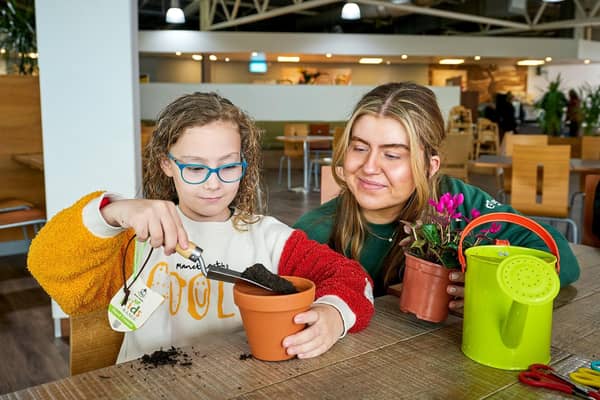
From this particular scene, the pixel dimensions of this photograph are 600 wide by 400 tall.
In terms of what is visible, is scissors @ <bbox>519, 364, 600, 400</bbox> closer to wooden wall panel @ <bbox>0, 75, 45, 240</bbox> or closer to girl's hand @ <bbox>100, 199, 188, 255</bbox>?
girl's hand @ <bbox>100, 199, 188, 255</bbox>

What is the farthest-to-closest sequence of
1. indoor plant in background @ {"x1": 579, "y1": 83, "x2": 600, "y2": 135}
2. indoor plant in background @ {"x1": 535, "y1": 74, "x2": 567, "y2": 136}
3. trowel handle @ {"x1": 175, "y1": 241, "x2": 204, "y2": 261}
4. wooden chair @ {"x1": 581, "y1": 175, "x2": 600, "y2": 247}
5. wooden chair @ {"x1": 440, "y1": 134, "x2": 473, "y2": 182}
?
indoor plant in background @ {"x1": 535, "y1": 74, "x2": 567, "y2": 136}, indoor plant in background @ {"x1": 579, "y1": 83, "x2": 600, "y2": 135}, wooden chair @ {"x1": 440, "y1": 134, "x2": 473, "y2": 182}, wooden chair @ {"x1": 581, "y1": 175, "x2": 600, "y2": 247}, trowel handle @ {"x1": 175, "y1": 241, "x2": 204, "y2": 261}

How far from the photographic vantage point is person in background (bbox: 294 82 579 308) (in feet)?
4.20

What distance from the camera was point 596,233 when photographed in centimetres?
224

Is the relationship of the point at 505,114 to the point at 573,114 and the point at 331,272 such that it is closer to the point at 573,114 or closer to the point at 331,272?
the point at 573,114

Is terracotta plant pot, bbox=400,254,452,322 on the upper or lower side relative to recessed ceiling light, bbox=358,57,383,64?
lower

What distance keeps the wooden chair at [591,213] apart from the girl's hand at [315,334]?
68.0 inches

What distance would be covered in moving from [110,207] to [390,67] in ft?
47.0

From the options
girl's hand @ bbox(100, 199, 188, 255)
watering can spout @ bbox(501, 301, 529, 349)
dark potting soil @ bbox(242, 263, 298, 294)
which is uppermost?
girl's hand @ bbox(100, 199, 188, 255)

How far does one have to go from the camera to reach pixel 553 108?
7688 mm

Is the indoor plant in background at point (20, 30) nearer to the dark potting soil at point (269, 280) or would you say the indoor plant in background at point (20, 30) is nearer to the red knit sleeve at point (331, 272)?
the red knit sleeve at point (331, 272)

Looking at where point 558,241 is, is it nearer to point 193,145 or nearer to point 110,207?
point 193,145

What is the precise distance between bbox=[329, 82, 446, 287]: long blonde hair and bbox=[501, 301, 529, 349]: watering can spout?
56 cm

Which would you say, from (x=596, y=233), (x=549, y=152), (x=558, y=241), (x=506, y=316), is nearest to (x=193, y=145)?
(x=506, y=316)

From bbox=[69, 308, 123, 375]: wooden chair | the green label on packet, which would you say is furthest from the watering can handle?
bbox=[69, 308, 123, 375]: wooden chair
